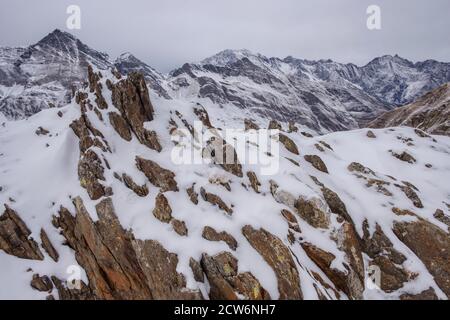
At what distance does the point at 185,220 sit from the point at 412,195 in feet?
84.8

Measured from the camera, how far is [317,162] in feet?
134

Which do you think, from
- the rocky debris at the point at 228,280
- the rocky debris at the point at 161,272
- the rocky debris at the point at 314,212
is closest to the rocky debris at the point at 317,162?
the rocky debris at the point at 314,212

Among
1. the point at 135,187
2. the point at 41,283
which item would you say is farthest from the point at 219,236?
the point at 41,283

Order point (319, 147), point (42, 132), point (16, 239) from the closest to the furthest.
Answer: point (16, 239) < point (42, 132) < point (319, 147)

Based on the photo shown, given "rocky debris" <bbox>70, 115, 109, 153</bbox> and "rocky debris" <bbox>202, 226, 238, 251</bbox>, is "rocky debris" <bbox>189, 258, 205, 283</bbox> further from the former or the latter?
"rocky debris" <bbox>70, 115, 109, 153</bbox>

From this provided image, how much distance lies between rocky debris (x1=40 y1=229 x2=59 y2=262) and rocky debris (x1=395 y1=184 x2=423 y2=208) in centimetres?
3517

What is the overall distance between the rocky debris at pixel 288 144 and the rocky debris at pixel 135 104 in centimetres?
1760

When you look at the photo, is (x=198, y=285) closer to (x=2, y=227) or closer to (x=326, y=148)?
(x=2, y=227)

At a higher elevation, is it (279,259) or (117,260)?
(279,259)

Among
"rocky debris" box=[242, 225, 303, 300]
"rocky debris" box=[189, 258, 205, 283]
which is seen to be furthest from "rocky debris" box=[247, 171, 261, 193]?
"rocky debris" box=[189, 258, 205, 283]

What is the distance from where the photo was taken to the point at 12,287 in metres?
24.2

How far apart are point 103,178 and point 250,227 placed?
1375 cm

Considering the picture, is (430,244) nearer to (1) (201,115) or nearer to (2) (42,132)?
(1) (201,115)
